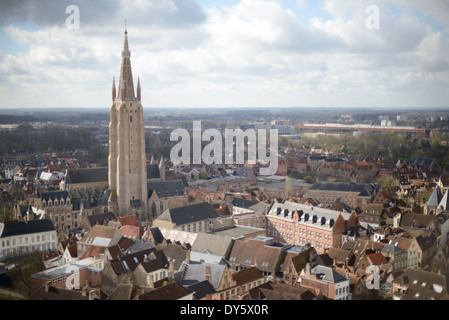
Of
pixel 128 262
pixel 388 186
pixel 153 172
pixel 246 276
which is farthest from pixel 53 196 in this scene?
pixel 388 186

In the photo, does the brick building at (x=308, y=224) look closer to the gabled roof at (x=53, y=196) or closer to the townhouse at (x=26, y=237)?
the townhouse at (x=26, y=237)

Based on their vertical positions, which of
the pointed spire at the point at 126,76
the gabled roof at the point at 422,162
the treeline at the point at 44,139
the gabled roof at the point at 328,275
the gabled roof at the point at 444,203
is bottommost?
the gabled roof at the point at 328,275

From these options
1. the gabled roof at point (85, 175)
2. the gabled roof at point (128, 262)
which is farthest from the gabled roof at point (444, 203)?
the gabled roof at point (85, 175)

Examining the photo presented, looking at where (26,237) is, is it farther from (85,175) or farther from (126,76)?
(126,76)

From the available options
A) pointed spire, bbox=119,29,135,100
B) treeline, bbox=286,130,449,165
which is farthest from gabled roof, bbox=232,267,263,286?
treeline, bbox=286,130,449,165
